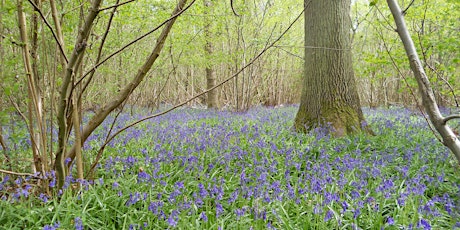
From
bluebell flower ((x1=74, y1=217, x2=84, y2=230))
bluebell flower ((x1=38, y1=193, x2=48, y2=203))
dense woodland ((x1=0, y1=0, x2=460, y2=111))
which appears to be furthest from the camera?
dense woodland ((x1=0, y1=0, x2=460, y2=111))

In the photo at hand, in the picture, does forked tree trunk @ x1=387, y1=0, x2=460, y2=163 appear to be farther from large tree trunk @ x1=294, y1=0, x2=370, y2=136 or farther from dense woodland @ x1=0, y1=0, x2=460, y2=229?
large tree trunk @ x1=294, y1=0, x2=370, y2=136

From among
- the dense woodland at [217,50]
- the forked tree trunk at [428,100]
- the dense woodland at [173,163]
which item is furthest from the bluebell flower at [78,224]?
the forked tree trunk at [428,100]

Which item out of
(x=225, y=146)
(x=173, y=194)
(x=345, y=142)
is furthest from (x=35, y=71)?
(x=345, y=142)

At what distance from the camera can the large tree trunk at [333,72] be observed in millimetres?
4902

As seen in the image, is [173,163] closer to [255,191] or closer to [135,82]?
[255,191]

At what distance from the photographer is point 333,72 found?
4.96 meters

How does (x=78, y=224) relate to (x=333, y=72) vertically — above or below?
below

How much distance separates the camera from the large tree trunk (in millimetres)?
4902

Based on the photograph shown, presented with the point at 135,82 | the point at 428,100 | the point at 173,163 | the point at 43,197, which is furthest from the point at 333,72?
the point at 43,197

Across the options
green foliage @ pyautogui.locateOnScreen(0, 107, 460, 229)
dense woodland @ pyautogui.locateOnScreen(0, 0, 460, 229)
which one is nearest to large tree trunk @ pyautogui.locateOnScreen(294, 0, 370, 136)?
dense woodland @ pyautogui.locateOnScreen(0, 0, 460, 229)

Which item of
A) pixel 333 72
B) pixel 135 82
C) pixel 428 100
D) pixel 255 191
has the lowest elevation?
pixel 255 191

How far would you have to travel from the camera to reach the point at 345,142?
14.4 feet

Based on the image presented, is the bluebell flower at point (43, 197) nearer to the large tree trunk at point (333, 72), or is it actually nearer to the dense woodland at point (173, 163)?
the dense woodland at point (173, 163)

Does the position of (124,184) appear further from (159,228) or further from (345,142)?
(345,142)
